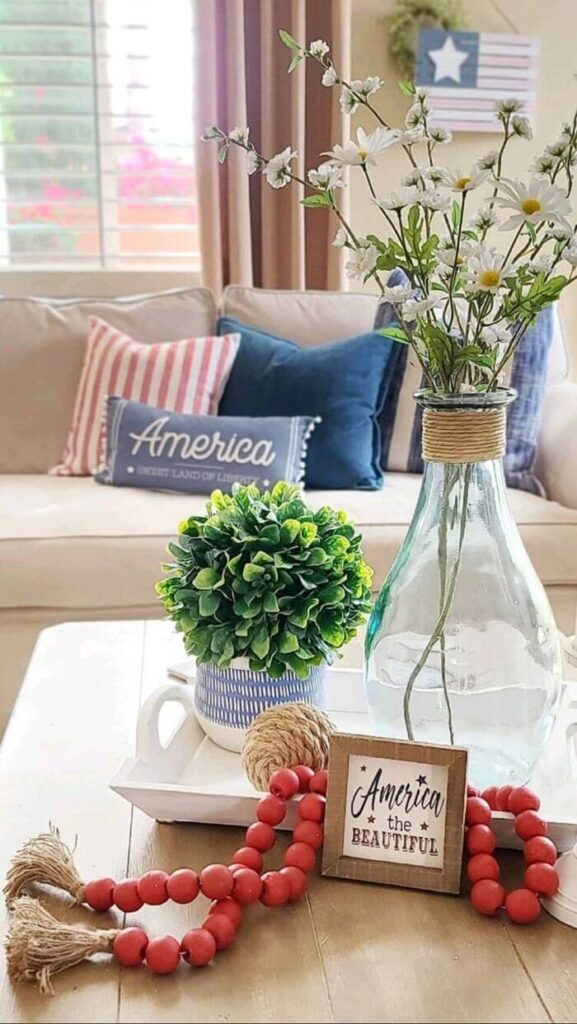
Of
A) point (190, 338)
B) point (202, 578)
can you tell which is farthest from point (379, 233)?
point (202, 578)

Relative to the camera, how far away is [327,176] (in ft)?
2.75

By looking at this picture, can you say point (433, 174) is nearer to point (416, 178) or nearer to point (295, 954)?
point (416, 178)

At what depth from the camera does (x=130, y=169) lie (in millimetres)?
3289

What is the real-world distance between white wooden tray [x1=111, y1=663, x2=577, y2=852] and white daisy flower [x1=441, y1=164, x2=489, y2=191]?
0.50 m

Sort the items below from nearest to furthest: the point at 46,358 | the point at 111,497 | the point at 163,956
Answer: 1. the point at 163,956
2. the point at 111,497
3. the point at 46,358

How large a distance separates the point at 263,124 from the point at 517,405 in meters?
1.29

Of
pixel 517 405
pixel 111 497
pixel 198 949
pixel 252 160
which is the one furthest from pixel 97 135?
pixel 198 949

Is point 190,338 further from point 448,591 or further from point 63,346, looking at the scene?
point 448,591

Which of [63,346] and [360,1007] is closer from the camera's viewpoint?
[360,1007]

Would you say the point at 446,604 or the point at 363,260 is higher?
the point at 363,260

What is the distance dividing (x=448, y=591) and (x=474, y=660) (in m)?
0.06

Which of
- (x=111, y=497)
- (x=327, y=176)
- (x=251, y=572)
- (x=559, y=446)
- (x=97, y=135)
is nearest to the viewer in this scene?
(x=327, y=176)

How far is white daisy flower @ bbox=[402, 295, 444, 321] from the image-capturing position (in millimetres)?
811

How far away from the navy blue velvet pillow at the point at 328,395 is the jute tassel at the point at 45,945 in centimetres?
160
